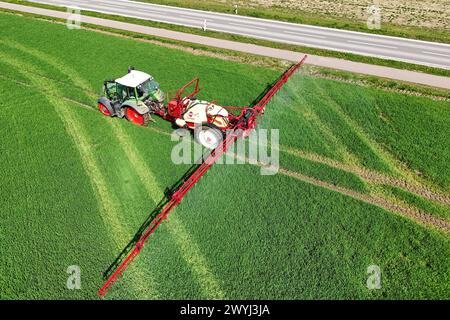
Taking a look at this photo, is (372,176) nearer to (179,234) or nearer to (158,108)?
(179,234)

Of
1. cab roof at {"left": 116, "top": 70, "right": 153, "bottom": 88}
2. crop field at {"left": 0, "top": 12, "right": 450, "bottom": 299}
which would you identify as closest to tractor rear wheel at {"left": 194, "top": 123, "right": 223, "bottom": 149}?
crop field at {"left": 0, "top": 12, "right": 450, "bottom": 299}

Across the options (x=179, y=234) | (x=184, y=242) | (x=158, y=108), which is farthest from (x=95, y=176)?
(x=184, y=242)

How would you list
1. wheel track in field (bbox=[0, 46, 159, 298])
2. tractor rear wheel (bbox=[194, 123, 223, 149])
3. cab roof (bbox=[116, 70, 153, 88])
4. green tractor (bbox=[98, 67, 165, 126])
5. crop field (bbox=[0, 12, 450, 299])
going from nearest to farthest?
crop field (bbox=[0, 12, 450, 299]), wheel track in field (bbox=[0, 46, 159, 298]), tractor rear wheel (bbox=[194, 123, 223, 149]), cab roof (bbox=[116, 70, 153, 88]), green tractor (bbox=[98, 67, 165, 126])

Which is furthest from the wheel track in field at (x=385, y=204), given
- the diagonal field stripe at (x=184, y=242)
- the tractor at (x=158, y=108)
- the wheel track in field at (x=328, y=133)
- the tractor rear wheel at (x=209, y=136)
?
the diagonal field stripe at (x=184, y=242)

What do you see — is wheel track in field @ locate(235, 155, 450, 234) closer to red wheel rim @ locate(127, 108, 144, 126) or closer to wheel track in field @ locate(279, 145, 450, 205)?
wheel track in field @ locate(279, 145, 450, 205)

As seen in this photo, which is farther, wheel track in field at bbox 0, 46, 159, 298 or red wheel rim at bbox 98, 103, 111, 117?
red wheel rim at bbox 98, 103, 111, 117

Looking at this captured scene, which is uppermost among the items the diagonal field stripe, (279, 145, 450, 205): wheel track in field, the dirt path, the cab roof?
the dirt path

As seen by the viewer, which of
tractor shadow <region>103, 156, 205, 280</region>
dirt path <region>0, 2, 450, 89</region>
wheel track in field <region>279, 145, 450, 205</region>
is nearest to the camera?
tractor shadow <region>103, 156, 205, 280</region>
